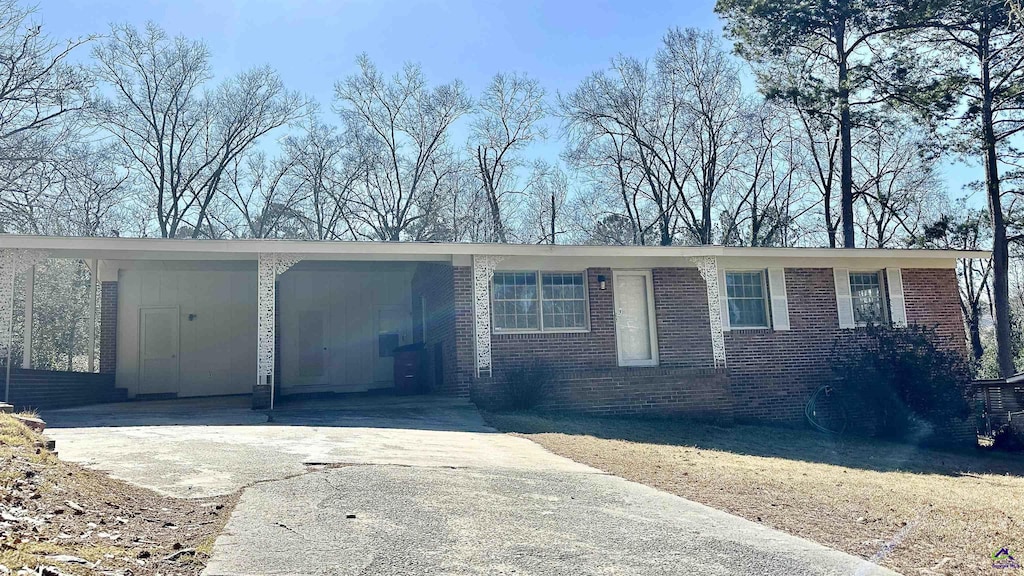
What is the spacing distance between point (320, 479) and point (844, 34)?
922 inches

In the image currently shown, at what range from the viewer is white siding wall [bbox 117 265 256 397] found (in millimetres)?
15797

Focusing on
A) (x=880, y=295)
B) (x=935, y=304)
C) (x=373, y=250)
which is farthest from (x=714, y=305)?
(x=373, y=250)

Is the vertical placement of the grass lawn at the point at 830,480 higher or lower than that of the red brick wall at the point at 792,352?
lower

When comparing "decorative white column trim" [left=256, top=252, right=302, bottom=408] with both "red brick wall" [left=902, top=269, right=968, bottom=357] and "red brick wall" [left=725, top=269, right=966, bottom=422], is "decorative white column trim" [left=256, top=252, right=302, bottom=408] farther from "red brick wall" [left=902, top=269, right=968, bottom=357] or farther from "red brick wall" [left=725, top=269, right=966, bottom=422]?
"red brick wall" [left=902, top=269, right=968, bottom=357]

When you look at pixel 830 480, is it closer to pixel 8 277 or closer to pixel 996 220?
pixel 8 277

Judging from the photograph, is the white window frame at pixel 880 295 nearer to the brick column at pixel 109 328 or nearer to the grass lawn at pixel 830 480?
the grass lawn at pixel 830 480

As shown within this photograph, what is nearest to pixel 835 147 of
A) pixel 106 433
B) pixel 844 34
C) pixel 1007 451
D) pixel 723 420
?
pixel 844 34

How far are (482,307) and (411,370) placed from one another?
120 inches

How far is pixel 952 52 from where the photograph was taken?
70.7 ft

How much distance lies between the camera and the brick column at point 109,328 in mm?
15398

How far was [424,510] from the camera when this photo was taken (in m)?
5.10

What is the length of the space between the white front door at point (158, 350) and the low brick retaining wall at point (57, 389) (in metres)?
0.72

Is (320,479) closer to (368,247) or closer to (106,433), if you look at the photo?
(106,433)

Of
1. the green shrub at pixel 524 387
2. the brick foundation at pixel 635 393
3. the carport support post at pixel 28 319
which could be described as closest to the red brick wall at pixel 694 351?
the brick foundation at pixel 635 393
